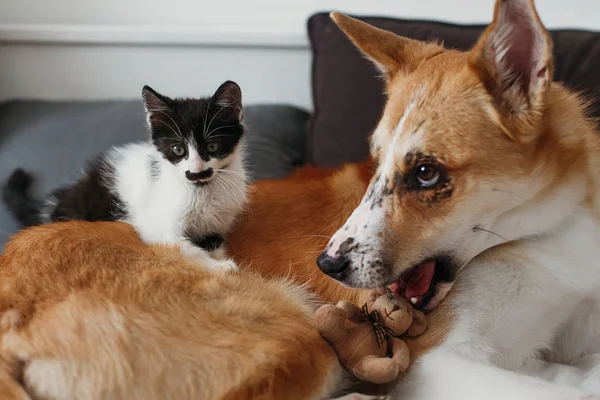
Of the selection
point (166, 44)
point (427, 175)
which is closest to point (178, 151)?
point (427, 175)

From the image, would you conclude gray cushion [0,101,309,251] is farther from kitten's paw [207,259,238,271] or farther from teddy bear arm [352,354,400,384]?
teddy bear arm [352,354,400,384]

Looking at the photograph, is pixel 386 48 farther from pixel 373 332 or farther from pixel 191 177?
pixel 373 332

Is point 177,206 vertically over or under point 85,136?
over

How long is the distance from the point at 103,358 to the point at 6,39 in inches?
93.2

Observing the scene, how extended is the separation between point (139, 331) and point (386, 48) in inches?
37.3

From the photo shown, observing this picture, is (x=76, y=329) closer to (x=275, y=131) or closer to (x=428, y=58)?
(x=428, y=58)

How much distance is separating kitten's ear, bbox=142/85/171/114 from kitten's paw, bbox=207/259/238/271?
47 cm

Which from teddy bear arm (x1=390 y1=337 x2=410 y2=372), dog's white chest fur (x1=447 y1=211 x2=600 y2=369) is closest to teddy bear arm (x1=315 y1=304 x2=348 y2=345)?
teddy bear arm (x1=390 y1=337 x2=410 y2=372)

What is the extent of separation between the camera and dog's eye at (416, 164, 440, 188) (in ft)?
4.40

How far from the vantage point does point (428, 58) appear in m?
1.60

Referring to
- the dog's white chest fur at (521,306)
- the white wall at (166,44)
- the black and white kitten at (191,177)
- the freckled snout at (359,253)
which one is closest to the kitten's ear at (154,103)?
the black and white kitten at (191,177)

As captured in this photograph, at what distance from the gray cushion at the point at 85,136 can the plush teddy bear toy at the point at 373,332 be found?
1084 millimetres

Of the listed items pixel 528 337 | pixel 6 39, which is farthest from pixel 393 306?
pixel 6 39

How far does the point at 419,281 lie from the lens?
1.46 m
